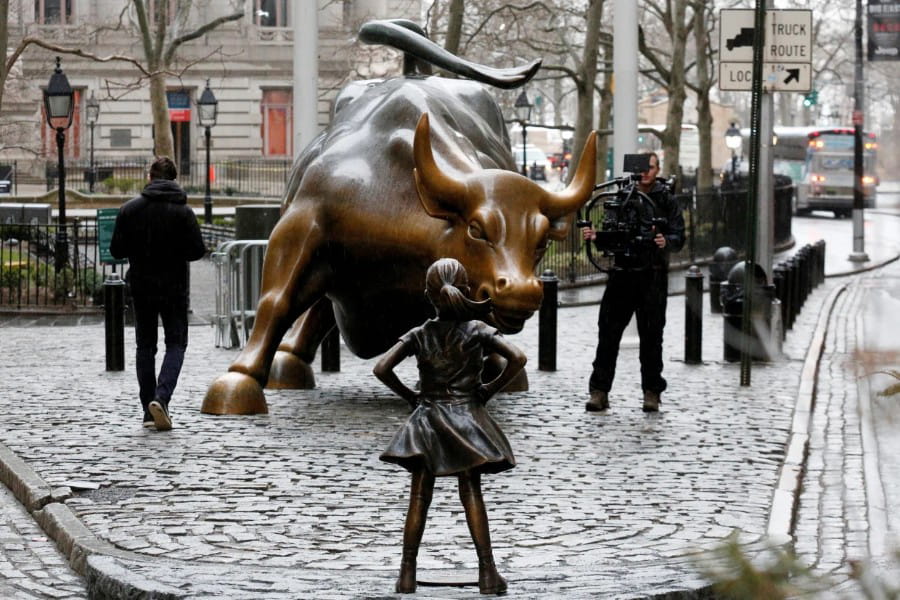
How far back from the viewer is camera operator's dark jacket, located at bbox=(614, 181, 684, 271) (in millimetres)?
12656

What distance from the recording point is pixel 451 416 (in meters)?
6.65

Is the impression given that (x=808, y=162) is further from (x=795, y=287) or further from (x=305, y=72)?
(x=305, y=72)

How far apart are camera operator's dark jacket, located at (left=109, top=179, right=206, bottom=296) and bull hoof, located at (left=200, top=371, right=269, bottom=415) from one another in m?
0.75

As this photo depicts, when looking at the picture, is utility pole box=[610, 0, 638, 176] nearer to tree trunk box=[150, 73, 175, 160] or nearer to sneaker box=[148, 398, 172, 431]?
sneaker box=[148, 398, 172, 431]

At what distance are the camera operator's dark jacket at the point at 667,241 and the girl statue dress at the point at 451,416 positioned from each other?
5.96 m

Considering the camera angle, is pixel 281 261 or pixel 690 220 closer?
pixel 281 261

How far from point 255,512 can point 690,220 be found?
76.1ft

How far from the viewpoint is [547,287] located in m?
16.0

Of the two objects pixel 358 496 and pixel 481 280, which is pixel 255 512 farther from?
pixel 481 280

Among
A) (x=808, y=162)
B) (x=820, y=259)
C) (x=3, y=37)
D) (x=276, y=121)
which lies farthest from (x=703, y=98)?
(x=276, y=121)

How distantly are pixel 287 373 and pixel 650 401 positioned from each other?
3140 millimetres

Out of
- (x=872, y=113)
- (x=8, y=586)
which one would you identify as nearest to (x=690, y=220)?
(x=8, y=586)

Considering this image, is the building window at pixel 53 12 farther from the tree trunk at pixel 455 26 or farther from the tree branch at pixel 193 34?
the tree trunk at pixel 455 26

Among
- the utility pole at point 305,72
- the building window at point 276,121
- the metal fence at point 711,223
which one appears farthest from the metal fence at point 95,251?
the building window at point 276,121
